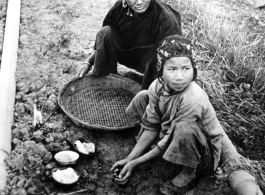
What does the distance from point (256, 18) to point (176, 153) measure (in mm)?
3711

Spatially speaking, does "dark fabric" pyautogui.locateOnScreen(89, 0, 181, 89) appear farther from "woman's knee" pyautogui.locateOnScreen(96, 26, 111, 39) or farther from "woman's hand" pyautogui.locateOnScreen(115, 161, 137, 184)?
"woman's hand" pyautogui.locateOnScreen(115, 161, 137, 184)

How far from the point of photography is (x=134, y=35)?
12.5 feet

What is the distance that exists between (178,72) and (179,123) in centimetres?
38

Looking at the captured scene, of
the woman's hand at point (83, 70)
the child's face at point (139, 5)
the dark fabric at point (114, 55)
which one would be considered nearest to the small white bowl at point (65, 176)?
the dark fabric at point (114, 55)

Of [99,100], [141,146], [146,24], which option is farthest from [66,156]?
[146,24]

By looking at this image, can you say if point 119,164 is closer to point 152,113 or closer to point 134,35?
point 152,113

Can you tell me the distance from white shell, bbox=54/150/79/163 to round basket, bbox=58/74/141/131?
339 millimetres

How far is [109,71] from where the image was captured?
4.09 metres

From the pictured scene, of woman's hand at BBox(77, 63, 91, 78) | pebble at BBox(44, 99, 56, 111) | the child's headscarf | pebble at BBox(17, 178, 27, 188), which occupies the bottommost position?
pebble at BBox(17, 178, 27, 188)

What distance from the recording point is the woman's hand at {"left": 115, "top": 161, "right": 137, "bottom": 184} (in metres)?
3.03

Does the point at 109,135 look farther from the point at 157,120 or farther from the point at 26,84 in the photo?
the point at 26,84

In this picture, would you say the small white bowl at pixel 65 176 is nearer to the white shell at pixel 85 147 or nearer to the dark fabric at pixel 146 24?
the white shell at pixel 85 147

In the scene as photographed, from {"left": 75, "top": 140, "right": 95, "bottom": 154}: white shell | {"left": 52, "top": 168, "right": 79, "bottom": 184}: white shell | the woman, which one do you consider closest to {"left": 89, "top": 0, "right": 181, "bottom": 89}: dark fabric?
the woman

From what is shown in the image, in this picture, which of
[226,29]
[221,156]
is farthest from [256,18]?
[221,156]
